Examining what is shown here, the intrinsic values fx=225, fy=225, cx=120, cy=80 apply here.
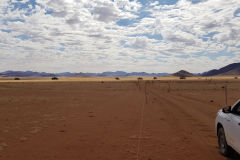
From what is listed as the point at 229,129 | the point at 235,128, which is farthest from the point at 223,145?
the point at 235,128

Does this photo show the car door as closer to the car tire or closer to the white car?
the white car

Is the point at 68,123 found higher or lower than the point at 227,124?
lower

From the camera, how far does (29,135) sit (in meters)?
9.12

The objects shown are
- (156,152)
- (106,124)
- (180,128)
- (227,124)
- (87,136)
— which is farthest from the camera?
(106,124)

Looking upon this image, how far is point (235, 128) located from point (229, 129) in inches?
18.2

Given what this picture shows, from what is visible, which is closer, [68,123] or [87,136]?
[87,136]

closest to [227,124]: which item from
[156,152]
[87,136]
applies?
[156,152]

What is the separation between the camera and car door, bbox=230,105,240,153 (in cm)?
513

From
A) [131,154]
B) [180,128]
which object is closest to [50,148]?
[131,154]

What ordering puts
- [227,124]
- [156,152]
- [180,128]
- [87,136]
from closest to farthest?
[227,124], [156,152], [87,136], [180,128]

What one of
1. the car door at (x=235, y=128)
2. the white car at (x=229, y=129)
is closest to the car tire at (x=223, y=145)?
the white car at (x=229, y=129)

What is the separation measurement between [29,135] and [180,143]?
19.4ft

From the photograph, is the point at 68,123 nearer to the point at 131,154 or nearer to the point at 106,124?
the point at 106,124

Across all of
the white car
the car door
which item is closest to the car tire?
the white car
